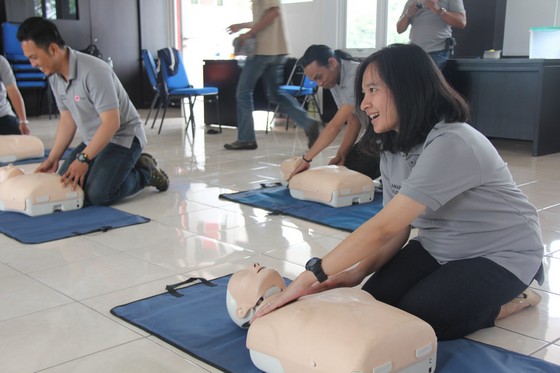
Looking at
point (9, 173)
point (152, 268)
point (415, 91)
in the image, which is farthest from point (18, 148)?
point (415, 91)

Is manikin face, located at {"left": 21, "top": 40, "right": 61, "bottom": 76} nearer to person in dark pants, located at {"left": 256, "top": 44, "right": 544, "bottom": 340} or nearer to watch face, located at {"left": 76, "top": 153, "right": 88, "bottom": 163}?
watch face, located at {"left": 76, "top": 153, "right": 88, "bottom": 163}

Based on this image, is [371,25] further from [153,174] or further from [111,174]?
[111,174]

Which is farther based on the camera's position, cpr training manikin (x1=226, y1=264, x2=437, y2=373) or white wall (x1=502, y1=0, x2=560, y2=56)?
white wall (x1=502, y1=0, x2=560, y2=56)

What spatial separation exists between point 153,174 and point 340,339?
2463mm

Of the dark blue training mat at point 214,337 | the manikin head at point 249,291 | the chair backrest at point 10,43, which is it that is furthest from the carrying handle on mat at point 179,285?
the chair backrest at point 10,43

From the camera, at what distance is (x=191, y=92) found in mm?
6293

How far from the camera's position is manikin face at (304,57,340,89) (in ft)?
11.2

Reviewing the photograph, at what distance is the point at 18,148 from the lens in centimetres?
469

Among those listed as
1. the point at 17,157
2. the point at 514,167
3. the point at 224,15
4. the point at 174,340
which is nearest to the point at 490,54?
the point at 514,167

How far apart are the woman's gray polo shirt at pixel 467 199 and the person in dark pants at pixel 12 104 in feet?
11.8

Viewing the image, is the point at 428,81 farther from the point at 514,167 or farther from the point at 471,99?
the point at 471,99

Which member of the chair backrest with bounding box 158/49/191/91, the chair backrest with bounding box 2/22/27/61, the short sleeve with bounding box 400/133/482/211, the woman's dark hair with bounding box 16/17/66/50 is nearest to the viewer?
the short sleeve with bounding box 400/133/482/211

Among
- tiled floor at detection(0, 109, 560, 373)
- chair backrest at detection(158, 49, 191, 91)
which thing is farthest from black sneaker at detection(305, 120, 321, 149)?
chair backrest at detection(158, 49, 191, 91)

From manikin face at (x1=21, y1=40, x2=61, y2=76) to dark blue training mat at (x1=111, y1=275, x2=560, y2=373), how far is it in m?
1.57
